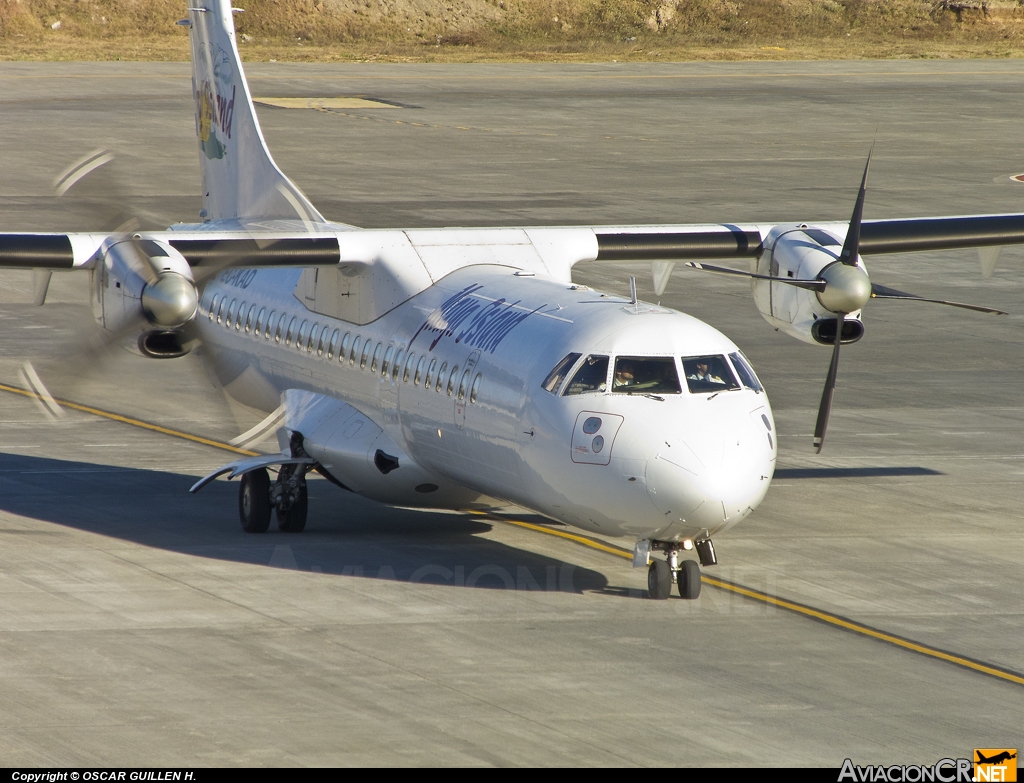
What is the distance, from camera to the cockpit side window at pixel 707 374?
1580 cm

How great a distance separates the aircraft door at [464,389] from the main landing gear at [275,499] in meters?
2.71

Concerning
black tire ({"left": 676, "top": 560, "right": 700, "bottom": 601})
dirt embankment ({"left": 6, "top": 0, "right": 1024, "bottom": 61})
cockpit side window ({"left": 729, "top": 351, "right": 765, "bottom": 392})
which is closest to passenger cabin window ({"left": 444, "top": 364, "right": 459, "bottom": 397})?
cockpit side window ({"left": 729, "top": 351, "right": 765, "bottom": 392})

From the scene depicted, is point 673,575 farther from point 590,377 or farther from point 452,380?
point 452,380

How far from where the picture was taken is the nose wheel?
53.6 feet

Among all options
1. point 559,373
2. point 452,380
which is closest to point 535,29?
point 452,380

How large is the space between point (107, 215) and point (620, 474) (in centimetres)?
813

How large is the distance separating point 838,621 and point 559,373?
3.84m

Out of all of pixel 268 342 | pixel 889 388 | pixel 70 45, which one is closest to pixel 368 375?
pixel 268 342

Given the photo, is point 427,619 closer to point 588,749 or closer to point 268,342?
point 588,749

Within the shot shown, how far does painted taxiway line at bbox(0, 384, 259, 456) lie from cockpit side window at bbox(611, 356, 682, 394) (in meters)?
9.01

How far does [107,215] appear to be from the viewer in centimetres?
1959

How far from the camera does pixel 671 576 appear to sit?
16391 millimetres

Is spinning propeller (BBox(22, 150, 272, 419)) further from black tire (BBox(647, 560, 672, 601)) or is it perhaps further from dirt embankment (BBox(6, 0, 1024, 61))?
dirt embankment (BBox(6, 0, 1024, 61))

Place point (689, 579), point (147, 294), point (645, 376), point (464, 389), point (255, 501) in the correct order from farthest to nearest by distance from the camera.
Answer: point (255, 501)
point (464, 389)
point (147, 294)
point (689, 579)
point (645, 376)
